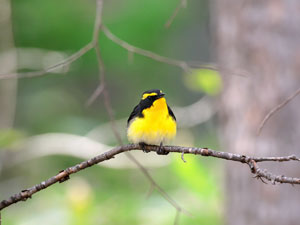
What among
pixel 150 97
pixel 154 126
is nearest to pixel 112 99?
pixel 150 97

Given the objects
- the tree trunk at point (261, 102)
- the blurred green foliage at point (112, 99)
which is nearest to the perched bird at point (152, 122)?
the tree trunk at point (261, 102)

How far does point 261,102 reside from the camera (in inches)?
218

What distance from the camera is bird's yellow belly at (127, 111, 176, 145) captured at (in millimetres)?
3486

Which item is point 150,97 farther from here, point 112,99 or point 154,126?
point 112,99

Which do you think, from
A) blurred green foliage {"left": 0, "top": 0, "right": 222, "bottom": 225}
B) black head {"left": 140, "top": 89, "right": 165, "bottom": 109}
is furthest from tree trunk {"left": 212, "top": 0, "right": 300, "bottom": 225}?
black head {"left": 140, "top": 89, "right": 165, "bottom": 109}

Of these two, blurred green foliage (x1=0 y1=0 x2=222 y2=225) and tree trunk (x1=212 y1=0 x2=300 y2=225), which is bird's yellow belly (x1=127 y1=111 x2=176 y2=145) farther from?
blurred green foliage (x1=0 y1=0 x2=222 y2=225)

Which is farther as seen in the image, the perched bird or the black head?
the black head

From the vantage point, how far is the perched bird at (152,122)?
137 inches

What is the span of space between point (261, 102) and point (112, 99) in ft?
23.0

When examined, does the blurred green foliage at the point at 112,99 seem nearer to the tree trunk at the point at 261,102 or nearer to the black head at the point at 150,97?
the tree trunk at the point at 261,102

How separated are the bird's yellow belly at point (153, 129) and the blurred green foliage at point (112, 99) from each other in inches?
92.6

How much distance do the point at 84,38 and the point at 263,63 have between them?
4734 mm

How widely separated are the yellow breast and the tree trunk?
6.04ft

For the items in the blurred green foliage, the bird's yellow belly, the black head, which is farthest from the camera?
the blurred green foliage
